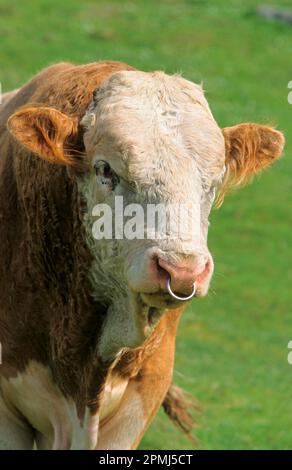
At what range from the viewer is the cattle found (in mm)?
6070

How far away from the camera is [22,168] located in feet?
23.4

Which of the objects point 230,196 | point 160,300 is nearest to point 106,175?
point 160,300

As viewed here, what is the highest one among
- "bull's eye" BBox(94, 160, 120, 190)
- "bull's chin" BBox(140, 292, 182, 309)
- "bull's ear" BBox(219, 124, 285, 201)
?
"bull's ear" BBox(219, 124, 285, 201)

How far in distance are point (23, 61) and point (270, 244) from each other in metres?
10.8

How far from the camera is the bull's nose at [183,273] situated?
5.73 metres

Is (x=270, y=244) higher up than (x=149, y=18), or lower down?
lower down

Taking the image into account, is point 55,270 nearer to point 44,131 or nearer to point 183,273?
point 44,131

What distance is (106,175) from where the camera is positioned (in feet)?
20.9

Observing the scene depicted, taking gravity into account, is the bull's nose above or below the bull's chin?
above

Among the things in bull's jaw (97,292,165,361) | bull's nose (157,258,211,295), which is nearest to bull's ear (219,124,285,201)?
bull's jaw (97,292,165,361)

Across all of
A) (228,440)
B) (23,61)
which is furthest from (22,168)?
(23,61)

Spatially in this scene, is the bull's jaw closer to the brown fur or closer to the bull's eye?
the brown fur

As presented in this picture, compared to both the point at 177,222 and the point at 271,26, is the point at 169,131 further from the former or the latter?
the point at 271,26

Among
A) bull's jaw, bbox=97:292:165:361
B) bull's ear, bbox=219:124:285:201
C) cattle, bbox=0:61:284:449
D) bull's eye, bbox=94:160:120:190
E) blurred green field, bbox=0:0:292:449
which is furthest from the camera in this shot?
blurred green field, bbox=0:0:292:449
